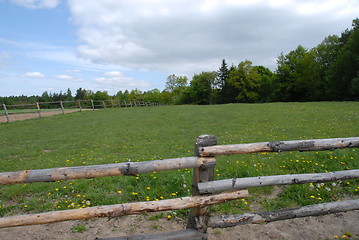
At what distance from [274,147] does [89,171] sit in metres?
2.40

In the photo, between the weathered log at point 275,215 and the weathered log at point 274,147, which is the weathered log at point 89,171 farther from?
the weathered log at point 275,215

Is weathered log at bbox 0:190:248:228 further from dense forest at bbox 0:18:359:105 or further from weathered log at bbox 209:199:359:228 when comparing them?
dense forest at bbox 0:18:359:105

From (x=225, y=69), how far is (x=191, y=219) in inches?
2812

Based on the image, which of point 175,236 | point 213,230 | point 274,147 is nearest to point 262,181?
point 274,147

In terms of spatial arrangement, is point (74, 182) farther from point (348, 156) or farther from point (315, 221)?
point (348, 156)

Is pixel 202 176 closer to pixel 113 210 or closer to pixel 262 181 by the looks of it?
pixel 262 181

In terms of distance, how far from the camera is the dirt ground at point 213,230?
345cm

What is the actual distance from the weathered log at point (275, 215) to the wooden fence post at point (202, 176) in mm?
169

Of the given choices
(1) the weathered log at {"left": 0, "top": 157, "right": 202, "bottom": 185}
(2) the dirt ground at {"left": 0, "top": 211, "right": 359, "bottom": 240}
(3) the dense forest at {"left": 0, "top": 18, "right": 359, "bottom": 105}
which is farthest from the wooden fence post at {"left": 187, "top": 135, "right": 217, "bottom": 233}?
(3) the dense forest at {"left": 0, "top": 18, "right": 359, "bottom": 105}

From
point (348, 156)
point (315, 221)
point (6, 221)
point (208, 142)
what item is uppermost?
point (208, 142)

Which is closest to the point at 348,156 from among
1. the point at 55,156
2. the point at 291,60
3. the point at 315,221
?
the point at 315,221

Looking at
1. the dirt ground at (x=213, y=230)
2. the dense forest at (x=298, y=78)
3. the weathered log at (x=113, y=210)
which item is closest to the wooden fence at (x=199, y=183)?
the weathered log at (x=113, y=210)

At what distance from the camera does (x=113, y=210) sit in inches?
112

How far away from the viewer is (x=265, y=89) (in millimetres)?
65688
